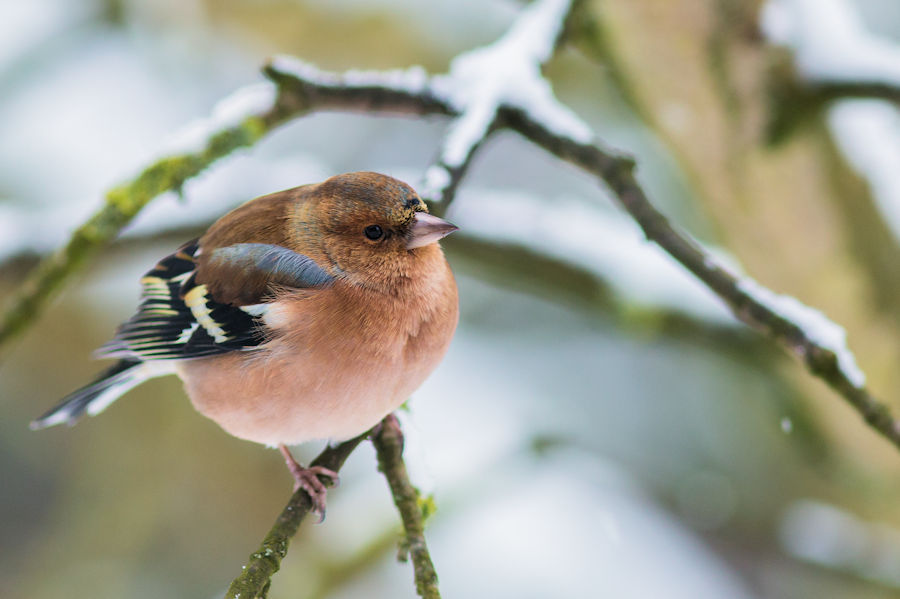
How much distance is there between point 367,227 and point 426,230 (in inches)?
7.7

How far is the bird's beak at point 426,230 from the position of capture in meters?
1.93

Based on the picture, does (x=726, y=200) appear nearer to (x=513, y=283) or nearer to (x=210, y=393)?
(x=513, y=283)

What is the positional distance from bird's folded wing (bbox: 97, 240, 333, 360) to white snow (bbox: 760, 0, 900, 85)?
210cm

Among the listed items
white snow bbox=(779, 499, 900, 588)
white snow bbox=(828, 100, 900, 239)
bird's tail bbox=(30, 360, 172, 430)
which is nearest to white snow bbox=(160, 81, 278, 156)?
bird's tail bbox=(30, 360, 172, 430)

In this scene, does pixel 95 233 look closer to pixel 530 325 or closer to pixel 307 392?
pixel 307 392

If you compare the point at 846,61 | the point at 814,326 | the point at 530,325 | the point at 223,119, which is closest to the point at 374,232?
the point at 223,119

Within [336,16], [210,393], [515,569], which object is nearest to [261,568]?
[210,393]

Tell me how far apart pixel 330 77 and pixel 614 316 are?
5.60 feet

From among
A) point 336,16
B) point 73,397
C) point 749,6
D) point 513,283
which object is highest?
point 336,16

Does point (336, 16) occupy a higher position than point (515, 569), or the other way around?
point (336, 16)

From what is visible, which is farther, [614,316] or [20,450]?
[20,450]

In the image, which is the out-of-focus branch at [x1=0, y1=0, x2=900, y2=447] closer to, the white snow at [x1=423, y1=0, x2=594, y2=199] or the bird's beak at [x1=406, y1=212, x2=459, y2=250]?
the white snow at [x1=423, y1=0, x2=594, y2=199]

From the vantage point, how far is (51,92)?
277 inches

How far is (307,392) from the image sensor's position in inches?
76.8
